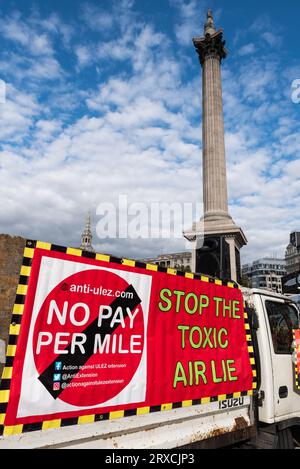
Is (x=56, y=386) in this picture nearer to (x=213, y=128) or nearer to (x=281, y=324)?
(x=281, y=324)

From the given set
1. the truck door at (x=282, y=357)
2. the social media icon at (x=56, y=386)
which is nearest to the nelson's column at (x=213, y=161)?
the truck door at (x=282, y=357)

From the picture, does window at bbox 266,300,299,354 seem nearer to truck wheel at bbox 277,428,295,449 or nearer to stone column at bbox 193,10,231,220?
truck wheel at bbox 277,428,295,449

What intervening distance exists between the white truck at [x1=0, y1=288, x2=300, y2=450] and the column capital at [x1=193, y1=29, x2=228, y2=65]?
3568 cm

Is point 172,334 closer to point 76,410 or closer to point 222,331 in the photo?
point 222,331

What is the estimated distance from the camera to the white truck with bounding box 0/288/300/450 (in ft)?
8.55

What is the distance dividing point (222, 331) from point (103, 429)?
1825mm

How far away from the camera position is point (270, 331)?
14.6ft

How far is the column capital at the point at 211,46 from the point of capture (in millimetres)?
33688

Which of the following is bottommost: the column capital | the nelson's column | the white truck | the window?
the white truck

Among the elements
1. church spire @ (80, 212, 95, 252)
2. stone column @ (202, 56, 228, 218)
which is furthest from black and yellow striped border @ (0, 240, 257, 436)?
church spire @ (80, 212, 95, 252)

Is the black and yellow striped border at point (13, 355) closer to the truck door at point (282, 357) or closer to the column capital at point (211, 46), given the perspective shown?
the truck door at point (282, 357)

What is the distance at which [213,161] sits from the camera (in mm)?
29219

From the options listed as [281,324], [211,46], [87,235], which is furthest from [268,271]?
[281,324]
